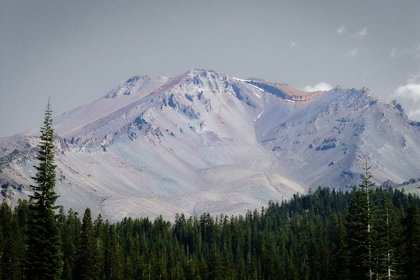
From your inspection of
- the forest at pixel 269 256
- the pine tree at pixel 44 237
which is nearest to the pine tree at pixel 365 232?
the forest at pixel 269 256

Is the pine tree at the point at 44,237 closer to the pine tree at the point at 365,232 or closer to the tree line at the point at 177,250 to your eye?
the tree line at the point at 177,250

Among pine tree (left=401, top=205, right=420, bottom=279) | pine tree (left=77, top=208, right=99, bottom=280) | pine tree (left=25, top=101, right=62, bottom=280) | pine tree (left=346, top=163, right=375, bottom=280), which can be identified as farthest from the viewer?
pine tree (left=77, top=208, right=99, bottom=280)

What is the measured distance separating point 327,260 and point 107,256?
51529 millimetres

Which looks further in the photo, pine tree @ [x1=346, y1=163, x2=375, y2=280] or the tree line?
the tree line

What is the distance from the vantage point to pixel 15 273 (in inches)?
3895

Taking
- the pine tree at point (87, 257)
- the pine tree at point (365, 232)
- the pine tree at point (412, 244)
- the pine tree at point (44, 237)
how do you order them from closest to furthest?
the pine tree at point (365, 232) → the pine tree at point (44, 237) → the pine tree at point (412, 244) → the pine tree at point (87, 257)

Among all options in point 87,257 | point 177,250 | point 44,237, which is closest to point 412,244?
point 44,237

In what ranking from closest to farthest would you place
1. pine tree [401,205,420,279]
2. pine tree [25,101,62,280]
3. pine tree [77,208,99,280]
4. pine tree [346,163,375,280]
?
pine tree [346,163,375,280]
pine tree [25,101,62,280]
pine tree [401,205,420,279]
pine tree [77,208,99,280]

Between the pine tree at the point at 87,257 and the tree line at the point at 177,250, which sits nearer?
the tree line at the point at 177,250

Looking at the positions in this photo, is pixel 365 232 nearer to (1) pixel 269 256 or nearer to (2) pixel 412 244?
(2) pixel 412 244

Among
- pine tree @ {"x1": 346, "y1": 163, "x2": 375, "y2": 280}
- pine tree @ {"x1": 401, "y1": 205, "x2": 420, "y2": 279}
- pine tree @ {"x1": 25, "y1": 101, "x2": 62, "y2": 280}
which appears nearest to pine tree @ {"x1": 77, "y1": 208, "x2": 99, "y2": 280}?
pine tree @ {"x1": 25, "y1": 101, "x2": 62, "y2": 280}

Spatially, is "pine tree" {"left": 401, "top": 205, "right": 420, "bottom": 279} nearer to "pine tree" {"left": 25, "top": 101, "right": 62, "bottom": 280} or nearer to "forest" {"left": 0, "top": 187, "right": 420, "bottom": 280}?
"forest" {"left": 0, "top": 187, "right": 420, "bottom": 280}

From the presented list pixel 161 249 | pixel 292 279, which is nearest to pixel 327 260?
pixel 292 279

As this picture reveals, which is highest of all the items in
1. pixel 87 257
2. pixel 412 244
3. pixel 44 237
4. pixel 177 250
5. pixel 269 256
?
pixel 177 250
